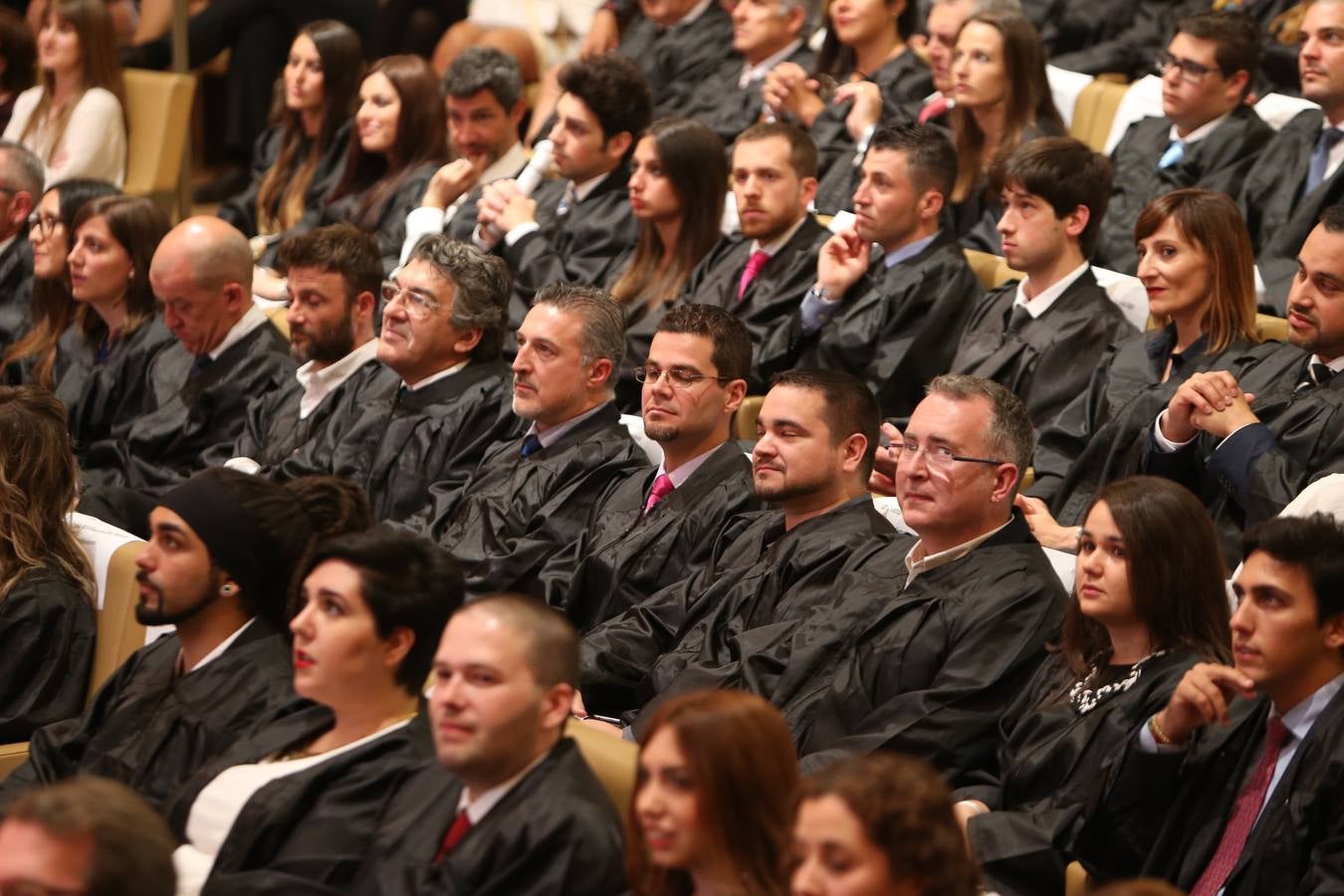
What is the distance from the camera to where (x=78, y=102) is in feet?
21.5

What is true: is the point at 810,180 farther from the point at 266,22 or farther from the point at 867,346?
the point at 266,22

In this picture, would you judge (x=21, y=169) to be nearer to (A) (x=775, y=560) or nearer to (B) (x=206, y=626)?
(B) (x=206, y=626)

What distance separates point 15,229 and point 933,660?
352 cm

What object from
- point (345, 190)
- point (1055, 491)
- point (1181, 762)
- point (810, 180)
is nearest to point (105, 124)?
point (345, 190)

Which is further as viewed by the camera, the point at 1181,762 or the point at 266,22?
the point at 266,22

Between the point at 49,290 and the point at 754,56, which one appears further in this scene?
the point at 754,56

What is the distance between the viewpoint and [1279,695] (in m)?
2.85

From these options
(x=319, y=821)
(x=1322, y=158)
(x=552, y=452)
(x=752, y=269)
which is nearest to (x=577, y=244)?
(x=752, y=269)

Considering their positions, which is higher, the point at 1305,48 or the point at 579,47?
the point at 1305,48

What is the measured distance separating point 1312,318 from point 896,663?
1.15 meters

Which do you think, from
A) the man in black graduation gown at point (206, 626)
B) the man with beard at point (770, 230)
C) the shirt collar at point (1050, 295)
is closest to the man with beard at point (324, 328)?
the man with beard at point (770, 230)

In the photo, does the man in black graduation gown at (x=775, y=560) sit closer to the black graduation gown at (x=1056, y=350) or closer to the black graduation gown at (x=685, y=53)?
the black graduation gown at (x=1056, y=350)

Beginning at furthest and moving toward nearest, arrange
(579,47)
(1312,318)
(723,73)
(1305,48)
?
(579,47)
(723,73)
(1305,48)
(1312,318)

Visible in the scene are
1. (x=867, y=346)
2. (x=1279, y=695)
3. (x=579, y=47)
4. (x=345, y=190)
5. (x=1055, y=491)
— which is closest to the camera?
(x=1279, y=695)
